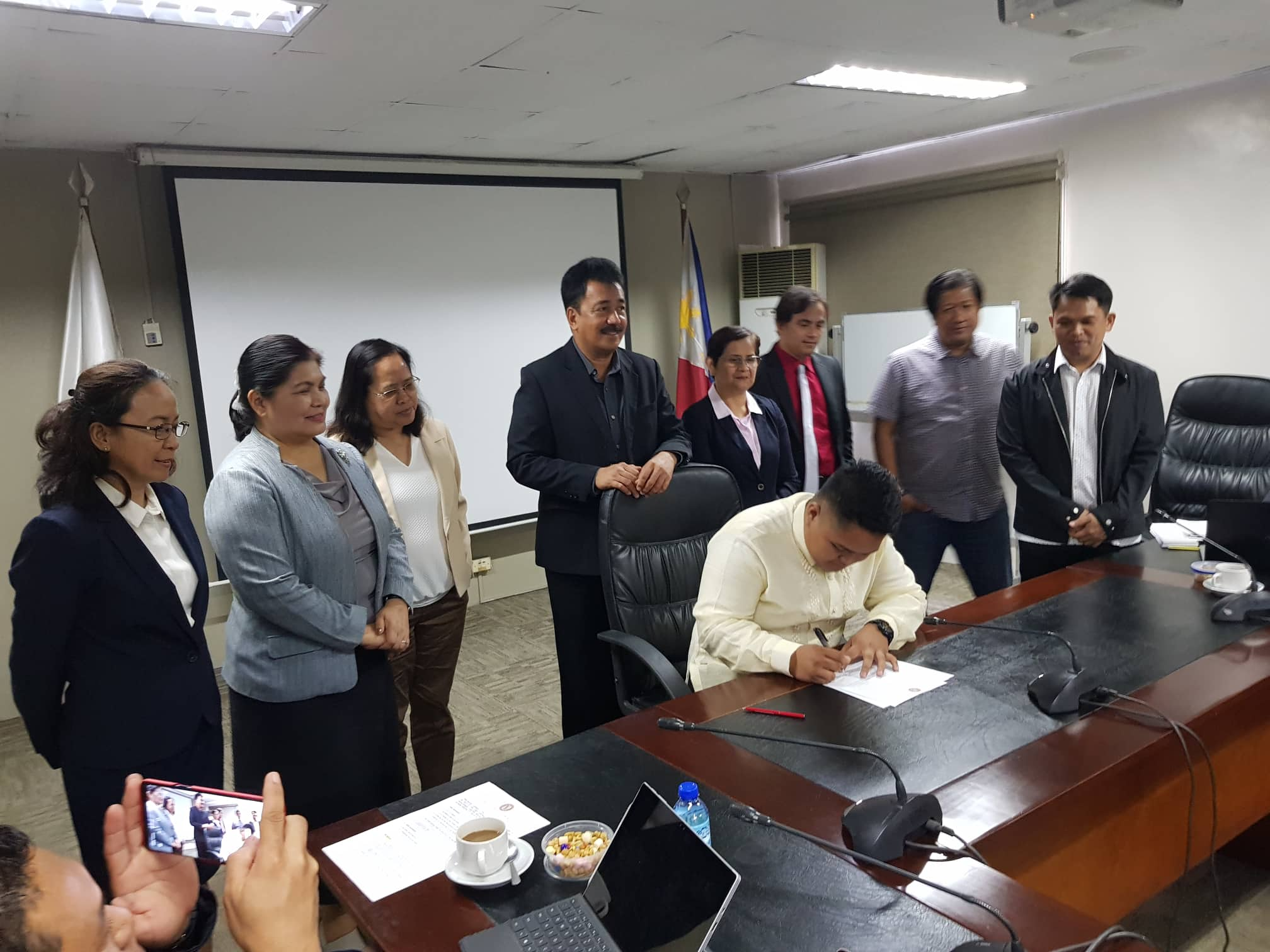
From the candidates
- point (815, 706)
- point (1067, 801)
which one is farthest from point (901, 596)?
point (1067, 801)

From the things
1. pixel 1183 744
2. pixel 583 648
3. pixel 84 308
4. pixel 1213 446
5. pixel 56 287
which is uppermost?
pixel 56 287

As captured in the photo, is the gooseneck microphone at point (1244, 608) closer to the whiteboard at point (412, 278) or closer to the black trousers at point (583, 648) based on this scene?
the black trousers at point (583, 648)

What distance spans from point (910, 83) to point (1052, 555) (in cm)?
216

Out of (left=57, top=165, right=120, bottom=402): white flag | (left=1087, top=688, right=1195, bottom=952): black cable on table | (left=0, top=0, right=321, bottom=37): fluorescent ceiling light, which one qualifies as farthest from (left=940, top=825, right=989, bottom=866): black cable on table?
(left=57, top=165, right=120, bottom=402): white flag

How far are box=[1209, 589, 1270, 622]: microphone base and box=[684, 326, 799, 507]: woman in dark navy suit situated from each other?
137 cm

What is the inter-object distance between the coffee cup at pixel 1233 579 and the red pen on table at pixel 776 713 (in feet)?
4.51

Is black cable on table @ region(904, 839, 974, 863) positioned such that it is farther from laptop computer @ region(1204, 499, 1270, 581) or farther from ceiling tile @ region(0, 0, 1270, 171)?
ceiling tile @ region(0, 0, 1270, 171)

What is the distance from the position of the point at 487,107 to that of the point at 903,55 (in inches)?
65.3

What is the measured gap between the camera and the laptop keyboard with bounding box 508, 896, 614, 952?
1.07 m

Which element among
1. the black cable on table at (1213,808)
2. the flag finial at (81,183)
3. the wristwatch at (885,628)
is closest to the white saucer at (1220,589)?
the black cable on table at (1213,808)

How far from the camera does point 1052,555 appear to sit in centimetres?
291

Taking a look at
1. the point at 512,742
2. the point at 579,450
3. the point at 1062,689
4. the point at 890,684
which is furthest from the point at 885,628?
the point at 512,742

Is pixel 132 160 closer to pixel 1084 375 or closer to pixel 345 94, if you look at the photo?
pixel 345 94

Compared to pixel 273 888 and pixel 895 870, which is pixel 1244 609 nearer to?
pixel 895 870
